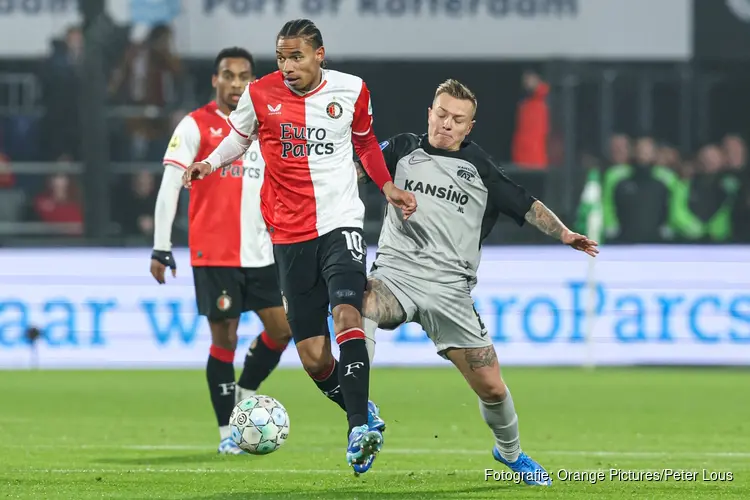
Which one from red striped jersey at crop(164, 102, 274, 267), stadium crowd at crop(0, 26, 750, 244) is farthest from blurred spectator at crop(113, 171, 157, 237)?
red striped jersey at crop(164, 102, 274, 267)

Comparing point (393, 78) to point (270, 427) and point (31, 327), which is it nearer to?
point (31, 327)

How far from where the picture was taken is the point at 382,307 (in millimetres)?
7570

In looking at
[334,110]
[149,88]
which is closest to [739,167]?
[149,88]

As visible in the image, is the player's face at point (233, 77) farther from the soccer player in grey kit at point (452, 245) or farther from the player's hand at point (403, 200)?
the player's hand at point (403, 200)

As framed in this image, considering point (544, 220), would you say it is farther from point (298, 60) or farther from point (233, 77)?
point (233, 77)

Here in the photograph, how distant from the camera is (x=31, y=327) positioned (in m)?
15.0

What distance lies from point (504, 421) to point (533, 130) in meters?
9.01

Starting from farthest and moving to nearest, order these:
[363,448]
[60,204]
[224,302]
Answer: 1. [60,204]
2. [224,302]
3. [363,448]

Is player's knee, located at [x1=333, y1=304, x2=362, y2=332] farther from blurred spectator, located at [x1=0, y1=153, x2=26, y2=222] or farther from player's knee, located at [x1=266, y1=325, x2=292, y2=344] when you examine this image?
blurred spectator, located at [x1=0, y1=153, x2=26, y2=222]

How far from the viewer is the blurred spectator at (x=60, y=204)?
1590 centimetres

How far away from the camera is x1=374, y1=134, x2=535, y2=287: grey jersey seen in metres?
7.75

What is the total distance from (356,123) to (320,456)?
2.08 metres

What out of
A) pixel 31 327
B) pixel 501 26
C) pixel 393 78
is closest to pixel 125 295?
pixel 31 327

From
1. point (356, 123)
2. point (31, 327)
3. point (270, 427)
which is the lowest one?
point (31, 327)
